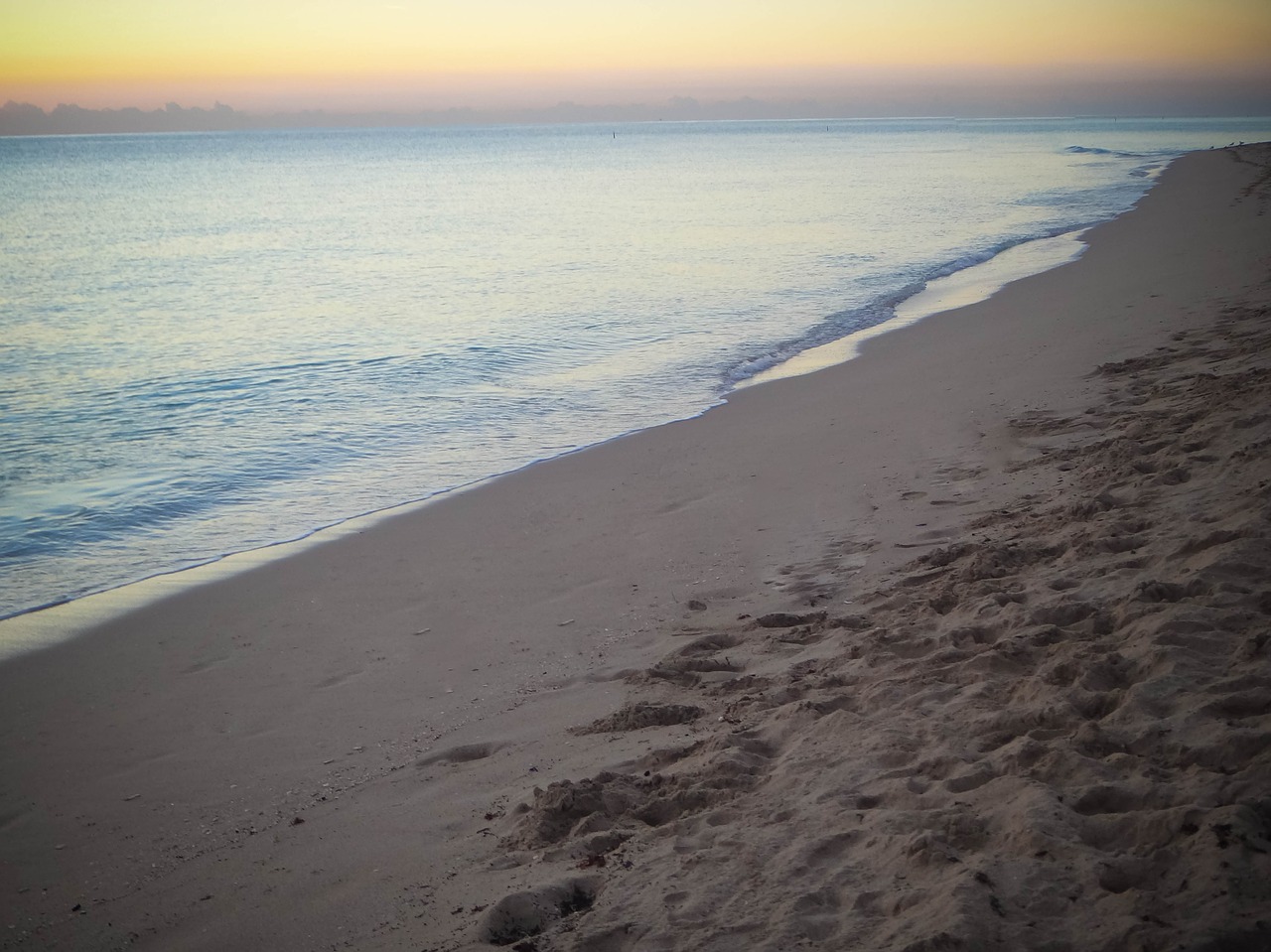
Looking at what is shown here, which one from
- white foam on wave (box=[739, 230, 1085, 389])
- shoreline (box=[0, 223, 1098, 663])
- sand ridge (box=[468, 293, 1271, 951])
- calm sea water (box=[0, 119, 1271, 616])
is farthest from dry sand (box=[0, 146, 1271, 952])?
white foam on wave (box=[739, 230, 1085, 389])

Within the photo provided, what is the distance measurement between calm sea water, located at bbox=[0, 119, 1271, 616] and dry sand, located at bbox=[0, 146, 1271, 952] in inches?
82.8

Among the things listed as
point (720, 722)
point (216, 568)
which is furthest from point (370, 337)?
point (720, 722)

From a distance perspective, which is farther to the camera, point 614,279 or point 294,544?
point 614,279

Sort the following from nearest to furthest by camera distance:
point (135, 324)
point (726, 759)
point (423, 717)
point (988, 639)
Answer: point (726, 759) → point (988, 639) → point (423, 717) → point (135, 324)

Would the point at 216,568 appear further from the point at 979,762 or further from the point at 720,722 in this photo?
the point at 979,762

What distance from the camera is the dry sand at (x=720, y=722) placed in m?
2.50

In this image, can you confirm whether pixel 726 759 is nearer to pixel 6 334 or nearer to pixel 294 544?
pixel 294 544

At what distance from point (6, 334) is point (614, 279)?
11660 millimetres

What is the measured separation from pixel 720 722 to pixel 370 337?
42.4 feet

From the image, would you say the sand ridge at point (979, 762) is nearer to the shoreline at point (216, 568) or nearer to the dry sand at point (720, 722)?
the dry sand at point (720, 722)

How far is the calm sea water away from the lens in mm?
8016


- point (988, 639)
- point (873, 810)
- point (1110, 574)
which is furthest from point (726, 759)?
point (1110, 574)

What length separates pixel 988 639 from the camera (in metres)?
3.83

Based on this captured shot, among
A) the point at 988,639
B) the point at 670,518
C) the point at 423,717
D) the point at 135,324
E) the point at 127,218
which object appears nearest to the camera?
the point at 988,639
